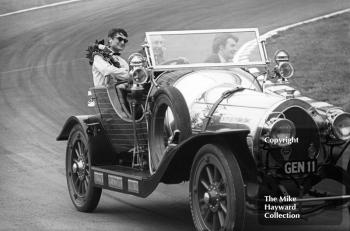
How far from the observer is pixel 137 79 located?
322 inches

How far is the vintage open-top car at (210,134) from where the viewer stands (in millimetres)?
6891

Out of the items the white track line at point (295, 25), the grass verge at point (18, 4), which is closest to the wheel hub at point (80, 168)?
the white track line at point (295, 25)

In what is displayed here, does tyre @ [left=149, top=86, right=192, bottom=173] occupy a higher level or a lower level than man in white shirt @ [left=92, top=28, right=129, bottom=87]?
lower

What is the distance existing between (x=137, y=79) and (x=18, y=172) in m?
3.52

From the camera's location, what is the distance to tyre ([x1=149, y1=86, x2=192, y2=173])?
7434 millimetres

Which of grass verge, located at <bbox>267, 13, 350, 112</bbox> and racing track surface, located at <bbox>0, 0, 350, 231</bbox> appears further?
grass verge, located at <bbox>267, 13, 350, 112</bbox>


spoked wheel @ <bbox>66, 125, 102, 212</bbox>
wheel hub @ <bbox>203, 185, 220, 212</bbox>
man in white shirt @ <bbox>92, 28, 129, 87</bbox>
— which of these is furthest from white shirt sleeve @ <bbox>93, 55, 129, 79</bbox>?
wheel hub @ <bbox>203, 185, 220, 212</bbox>

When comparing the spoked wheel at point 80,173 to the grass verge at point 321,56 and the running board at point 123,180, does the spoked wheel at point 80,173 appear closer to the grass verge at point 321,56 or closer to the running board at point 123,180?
the running board at point 123,180

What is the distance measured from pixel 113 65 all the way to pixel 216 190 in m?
2.90

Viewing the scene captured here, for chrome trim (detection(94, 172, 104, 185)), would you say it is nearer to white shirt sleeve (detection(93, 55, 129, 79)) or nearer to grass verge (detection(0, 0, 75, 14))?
white shirt sleeve (detection(93, 55, 129, 79))

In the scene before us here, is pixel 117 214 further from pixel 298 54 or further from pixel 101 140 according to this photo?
pixel 298 54

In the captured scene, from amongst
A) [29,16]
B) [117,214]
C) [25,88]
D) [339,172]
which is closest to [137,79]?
[117,214]

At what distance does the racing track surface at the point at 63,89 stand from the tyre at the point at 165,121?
0.75m

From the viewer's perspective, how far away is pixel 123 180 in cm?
823
